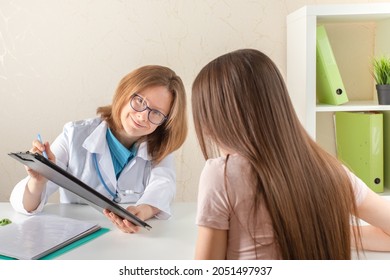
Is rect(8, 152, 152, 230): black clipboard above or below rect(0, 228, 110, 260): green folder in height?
above

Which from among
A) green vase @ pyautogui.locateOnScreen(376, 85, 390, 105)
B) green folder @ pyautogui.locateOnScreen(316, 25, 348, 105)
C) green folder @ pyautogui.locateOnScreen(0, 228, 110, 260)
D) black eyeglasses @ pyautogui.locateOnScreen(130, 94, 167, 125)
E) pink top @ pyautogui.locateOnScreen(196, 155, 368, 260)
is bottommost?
green folder @ pyautogui.locateOnScreen(0, 228, 110, 260)

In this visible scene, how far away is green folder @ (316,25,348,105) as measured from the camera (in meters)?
1.56

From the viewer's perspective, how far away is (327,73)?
5.17 feet

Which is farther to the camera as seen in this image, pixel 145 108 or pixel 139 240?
pixel 145 108

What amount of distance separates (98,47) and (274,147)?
1279 mm

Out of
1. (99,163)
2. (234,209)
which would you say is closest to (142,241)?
(234,209)

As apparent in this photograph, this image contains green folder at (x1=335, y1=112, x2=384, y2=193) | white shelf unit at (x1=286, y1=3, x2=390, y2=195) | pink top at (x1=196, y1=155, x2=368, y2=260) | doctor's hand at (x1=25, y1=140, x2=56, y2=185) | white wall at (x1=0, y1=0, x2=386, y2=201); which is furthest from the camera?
white wall at (x1=0, y1=0, x2=386, y2=201)

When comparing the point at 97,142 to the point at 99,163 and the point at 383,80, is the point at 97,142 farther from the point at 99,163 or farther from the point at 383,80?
the point at 383,80

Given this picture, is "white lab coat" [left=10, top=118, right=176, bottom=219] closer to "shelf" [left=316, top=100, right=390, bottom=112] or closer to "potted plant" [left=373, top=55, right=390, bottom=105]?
"shelf" [left=316, top=100, right=390, bottom=112]

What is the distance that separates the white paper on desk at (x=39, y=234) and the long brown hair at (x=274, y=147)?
0.35m

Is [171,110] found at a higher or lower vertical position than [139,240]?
higher

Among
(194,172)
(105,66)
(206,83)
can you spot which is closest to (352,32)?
(194,172)

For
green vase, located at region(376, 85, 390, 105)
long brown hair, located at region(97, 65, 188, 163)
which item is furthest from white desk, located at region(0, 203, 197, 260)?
green vase, located at region(376, 85, 390, 105)
